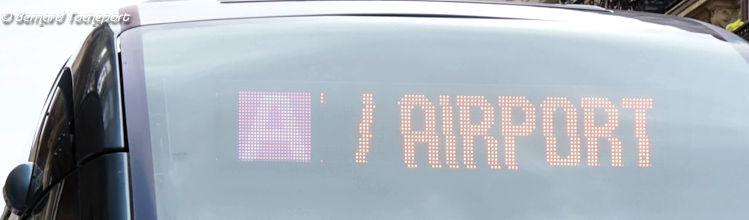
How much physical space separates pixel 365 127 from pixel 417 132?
0.13m

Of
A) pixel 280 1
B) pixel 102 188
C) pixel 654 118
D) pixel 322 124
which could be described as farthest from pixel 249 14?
pixel 654 118

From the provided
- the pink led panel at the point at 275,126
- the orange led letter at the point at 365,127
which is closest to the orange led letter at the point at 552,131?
the orange led letter at the point at 365,127

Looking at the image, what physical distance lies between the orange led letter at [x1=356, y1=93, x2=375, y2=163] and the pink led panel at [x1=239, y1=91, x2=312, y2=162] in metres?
0.12

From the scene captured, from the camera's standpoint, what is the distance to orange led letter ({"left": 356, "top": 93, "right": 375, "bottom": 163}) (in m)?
3.68

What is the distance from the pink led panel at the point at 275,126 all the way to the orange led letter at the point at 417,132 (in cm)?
24

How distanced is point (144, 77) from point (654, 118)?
4.33 feet

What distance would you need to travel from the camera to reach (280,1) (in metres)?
4.39

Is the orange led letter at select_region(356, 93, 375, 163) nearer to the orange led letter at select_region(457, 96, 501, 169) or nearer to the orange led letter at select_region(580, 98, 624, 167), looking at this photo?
the orange led letter at select_region(457, 96, 501, 169)

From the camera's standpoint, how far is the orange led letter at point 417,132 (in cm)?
370

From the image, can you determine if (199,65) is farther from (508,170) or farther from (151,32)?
(508,170)

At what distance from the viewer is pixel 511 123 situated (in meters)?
3.78

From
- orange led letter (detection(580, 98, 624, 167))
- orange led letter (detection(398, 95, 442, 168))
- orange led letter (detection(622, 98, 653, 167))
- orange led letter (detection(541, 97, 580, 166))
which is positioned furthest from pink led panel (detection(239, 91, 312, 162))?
orange led letter (detection(622, 98, 653, 167))

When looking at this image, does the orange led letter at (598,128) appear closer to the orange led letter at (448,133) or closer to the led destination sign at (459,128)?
the led destination sign at (459,128)

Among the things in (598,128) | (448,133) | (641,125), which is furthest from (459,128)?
(641,125)
